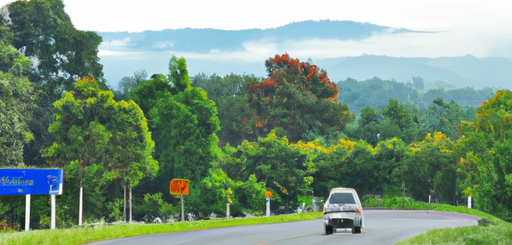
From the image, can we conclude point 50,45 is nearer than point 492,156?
No

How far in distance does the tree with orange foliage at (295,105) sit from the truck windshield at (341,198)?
63.7m

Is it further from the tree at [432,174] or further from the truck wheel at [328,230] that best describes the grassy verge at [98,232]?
the tree at [432,174]

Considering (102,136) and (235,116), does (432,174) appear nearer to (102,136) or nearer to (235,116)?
(102,136)

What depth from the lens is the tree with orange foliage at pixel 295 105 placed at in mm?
95188

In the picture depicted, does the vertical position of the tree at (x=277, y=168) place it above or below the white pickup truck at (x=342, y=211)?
below

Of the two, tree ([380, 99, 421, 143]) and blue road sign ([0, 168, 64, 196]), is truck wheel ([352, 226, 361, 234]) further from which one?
tree ([380, 99, 421, 143])

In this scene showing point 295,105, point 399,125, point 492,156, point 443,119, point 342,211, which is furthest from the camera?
point 443,119

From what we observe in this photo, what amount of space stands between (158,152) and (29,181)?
28276 millimetres

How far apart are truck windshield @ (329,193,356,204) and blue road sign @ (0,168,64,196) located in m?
16.5

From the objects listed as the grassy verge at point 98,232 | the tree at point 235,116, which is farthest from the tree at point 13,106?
the tree at point 235,116

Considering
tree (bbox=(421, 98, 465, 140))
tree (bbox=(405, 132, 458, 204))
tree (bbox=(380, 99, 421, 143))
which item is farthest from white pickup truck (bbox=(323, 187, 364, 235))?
tree (bbox=(421, 98, 465, 140))

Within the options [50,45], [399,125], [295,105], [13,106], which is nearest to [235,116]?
[295,105]

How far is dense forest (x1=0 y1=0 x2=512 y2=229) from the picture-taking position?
5966 centimetres

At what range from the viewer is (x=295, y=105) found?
95.9 metres
